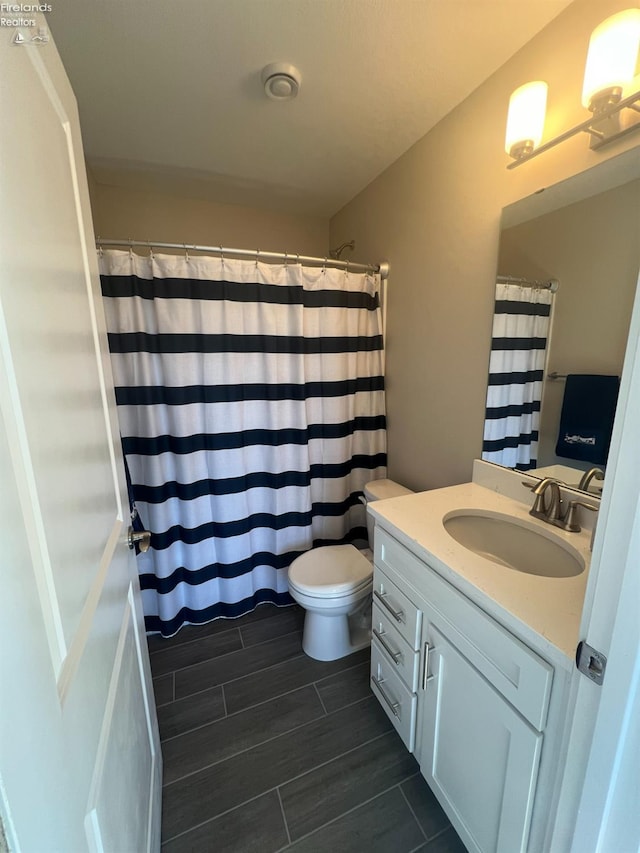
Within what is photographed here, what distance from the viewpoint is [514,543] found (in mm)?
1223

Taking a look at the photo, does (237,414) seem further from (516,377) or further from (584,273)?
(584,273)

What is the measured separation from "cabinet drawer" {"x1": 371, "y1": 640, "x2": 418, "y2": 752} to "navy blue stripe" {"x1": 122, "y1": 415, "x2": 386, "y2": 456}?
3.54 feet

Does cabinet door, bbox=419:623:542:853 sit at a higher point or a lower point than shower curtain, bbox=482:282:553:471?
lower

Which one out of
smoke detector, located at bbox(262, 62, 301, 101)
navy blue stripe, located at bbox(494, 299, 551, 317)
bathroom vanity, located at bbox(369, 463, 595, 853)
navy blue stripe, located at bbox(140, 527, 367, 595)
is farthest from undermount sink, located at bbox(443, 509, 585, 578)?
smoke detector, located at bbox(262, 62, 301, 101)

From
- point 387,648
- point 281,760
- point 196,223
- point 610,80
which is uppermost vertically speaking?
point 196,223

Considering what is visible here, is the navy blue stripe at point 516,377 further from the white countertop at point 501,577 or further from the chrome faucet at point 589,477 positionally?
the white countertop at point 501,577

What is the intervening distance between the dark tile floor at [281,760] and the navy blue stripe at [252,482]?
0.77 metres

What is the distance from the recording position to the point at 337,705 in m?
1.43

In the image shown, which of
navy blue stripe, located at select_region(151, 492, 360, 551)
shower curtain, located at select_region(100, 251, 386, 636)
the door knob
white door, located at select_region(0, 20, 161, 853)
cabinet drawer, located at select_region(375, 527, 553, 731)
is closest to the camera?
white door, located at select_region(0, 20, 161, 853)

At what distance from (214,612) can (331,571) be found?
78 centimetres

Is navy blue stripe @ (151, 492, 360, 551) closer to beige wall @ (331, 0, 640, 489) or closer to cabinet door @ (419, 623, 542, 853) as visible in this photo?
beige wall @ (331, 0, 640, 489)

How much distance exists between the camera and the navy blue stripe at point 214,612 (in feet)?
5.91

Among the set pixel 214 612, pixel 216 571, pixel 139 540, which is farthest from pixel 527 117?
pixel 214 612

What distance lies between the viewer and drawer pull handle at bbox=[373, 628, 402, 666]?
1.21m
